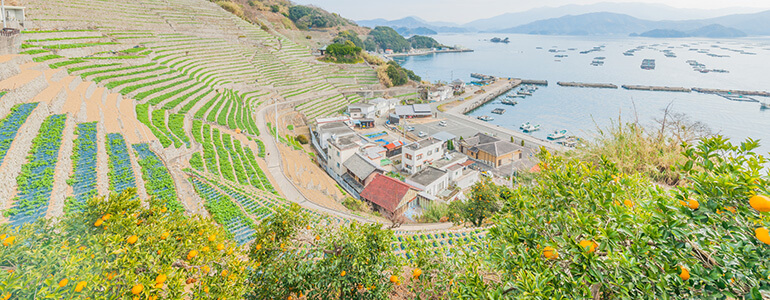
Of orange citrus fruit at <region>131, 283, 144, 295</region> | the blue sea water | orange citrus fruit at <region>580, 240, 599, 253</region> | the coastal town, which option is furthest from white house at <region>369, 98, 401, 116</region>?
orange citrus fruit at <region>580, 240, 599, 253</region>

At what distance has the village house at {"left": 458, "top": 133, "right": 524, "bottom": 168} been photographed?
27594 millimetres

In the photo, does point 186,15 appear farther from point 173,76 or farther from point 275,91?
point 173,76

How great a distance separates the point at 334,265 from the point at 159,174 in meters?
9.09

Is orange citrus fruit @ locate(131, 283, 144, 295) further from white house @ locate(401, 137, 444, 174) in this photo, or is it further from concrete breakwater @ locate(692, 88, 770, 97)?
concrete breakwater @ locate(692, 88, 770, 97)

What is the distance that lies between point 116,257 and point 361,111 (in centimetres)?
3552

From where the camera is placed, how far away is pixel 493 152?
27.6 metres

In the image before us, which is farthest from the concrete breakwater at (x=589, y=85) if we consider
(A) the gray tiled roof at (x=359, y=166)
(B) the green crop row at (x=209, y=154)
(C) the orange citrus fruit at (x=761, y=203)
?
(C) the orange citrus fruit at (x=761, y=203)

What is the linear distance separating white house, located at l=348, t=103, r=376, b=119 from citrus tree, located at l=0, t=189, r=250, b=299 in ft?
110

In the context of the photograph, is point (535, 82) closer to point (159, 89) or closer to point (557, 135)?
point (557, 135)

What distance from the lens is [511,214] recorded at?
13.1 feet

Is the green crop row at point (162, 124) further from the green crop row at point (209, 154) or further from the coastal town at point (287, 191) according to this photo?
the green crop row at point (209, 154)

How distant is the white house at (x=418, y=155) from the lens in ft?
78.0

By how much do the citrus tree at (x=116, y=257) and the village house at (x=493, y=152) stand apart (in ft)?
84.8

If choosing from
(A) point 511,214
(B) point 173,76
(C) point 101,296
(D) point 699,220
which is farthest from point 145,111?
(D) point 699,220
